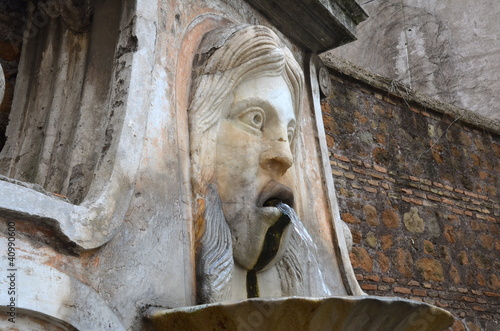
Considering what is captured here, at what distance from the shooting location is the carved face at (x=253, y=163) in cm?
235

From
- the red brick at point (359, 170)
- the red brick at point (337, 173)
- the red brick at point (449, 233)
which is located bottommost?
the red brick at point (449, 233)

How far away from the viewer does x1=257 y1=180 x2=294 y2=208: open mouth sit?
2414mm

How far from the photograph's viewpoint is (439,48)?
803 cm

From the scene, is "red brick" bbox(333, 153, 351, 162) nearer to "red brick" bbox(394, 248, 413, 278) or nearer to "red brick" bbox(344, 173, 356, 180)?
"red brick" bbox(344, 173, 356, 180)

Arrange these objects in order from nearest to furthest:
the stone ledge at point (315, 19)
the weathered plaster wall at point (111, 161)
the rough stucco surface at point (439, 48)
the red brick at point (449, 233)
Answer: the weathered plaster wall at point (111, 161), the stone ledge at point (315, 19), the red brick at point (449, 233), the rough stucco surface at point (439, 48)

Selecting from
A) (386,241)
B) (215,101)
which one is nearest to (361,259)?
(386,241)

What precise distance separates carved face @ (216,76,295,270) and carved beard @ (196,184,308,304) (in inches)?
2.5

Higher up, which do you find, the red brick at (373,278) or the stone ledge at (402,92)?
the stone ledge at (402,92)

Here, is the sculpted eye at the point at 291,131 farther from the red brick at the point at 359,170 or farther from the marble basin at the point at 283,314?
the red brick at the point at 359,170

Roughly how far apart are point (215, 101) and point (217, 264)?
58 cm

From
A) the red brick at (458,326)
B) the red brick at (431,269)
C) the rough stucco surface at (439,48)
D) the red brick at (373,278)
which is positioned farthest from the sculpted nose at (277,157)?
the rough stucco surface at (439,48)

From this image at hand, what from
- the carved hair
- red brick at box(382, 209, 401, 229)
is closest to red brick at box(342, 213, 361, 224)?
red brick at box(382, 209, 401, 229)

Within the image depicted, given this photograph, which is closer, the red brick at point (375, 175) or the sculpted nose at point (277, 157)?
the sculpted nose at point (277, 157)

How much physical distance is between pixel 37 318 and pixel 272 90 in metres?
1.23
